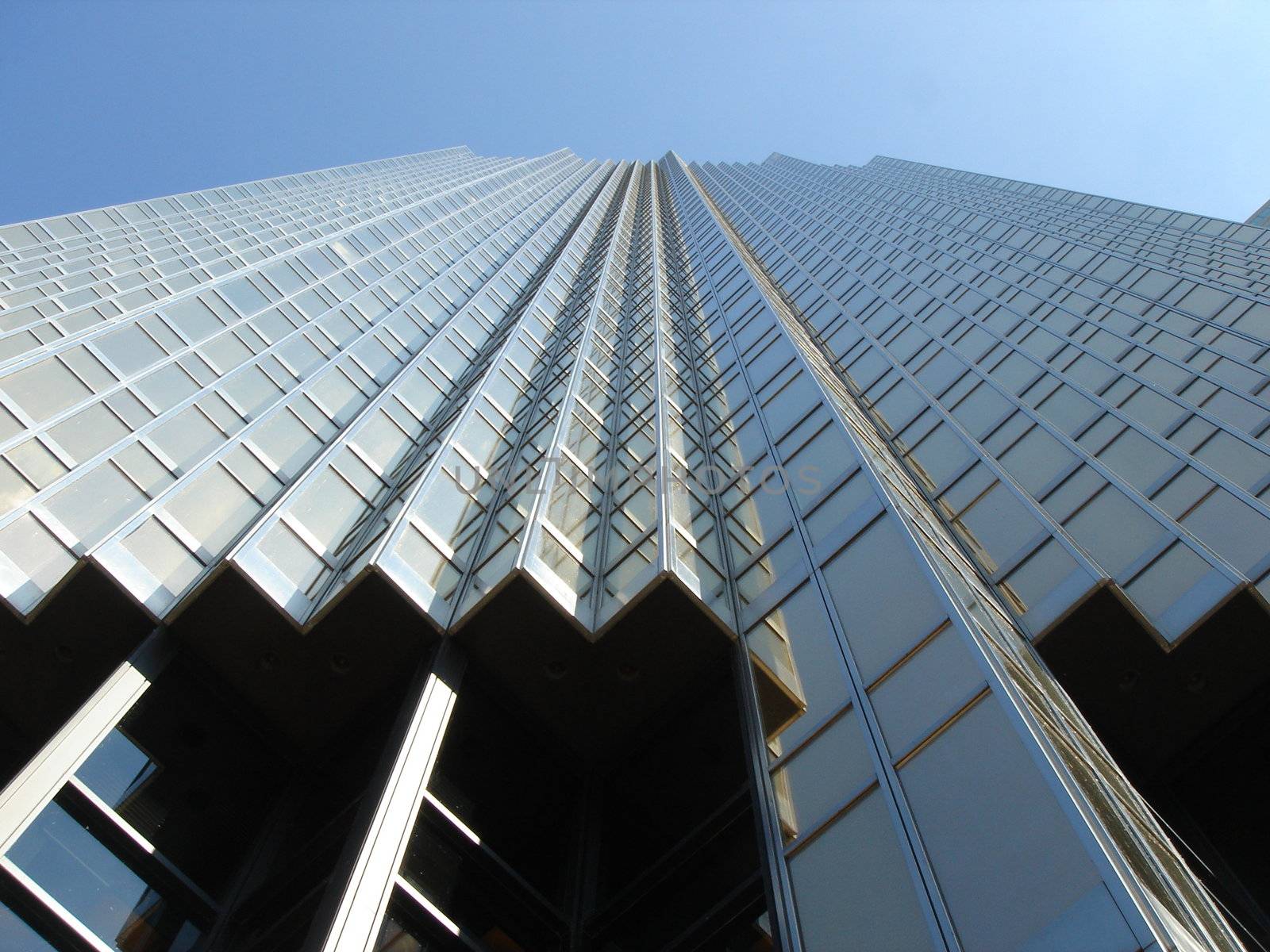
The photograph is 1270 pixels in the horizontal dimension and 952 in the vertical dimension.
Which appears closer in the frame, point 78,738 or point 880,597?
point 78,738

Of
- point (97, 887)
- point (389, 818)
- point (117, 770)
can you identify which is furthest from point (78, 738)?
point (389, 818)

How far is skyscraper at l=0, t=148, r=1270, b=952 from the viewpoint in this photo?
1001 centimetres

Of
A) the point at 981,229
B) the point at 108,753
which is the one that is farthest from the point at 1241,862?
the point at 981,229

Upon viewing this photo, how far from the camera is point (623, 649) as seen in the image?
48.2 ft

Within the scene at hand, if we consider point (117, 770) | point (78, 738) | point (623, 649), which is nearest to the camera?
point (78, 738)

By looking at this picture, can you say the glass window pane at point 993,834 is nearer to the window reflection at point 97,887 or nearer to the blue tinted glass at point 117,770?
the window reflection at point 97,887

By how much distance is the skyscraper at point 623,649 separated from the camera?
10008mm

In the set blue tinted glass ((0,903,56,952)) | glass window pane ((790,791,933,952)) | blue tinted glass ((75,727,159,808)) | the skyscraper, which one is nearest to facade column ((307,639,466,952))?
the skyscraper

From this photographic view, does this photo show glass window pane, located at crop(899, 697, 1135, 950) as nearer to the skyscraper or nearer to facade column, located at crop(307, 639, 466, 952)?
the skyscraper

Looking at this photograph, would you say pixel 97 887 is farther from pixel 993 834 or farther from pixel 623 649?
pixel 993 834

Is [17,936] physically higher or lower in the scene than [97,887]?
higher

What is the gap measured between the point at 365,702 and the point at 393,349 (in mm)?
19145

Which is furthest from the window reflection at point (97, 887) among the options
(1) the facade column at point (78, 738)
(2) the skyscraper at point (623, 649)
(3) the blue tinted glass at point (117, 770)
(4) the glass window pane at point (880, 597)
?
(4) the glass window pane at point (880, 597)

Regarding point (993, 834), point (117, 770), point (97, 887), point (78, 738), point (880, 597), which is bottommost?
point (880, 597)
